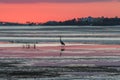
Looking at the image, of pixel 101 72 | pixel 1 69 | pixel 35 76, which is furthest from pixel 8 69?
pixel 101 72

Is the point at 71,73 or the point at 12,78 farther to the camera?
the point at 71,73

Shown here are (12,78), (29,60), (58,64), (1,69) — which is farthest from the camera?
(29,60)

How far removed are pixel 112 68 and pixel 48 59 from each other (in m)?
6.42

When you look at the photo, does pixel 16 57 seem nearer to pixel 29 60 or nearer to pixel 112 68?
pixel 29 60

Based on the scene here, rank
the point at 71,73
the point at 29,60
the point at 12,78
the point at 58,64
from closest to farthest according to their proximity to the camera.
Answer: the point at 12,78 < the point at 71,73 < the point at 58,64 < the point at 29,60

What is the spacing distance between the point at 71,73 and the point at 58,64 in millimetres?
4341

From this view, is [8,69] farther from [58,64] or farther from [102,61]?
[102,61]

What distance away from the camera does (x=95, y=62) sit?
30.4 meters

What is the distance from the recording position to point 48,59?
32500 millimetres

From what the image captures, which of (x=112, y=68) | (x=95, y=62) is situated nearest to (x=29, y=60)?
(x=95, y=62)

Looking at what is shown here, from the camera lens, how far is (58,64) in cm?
2938

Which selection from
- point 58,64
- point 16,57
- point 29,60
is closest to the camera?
point 58,64

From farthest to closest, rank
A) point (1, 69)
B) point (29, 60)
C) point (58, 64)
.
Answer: point (29, 60) < point (58, 64) < point (1, 69)

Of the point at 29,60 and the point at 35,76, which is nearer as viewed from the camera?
the point at 35,76
